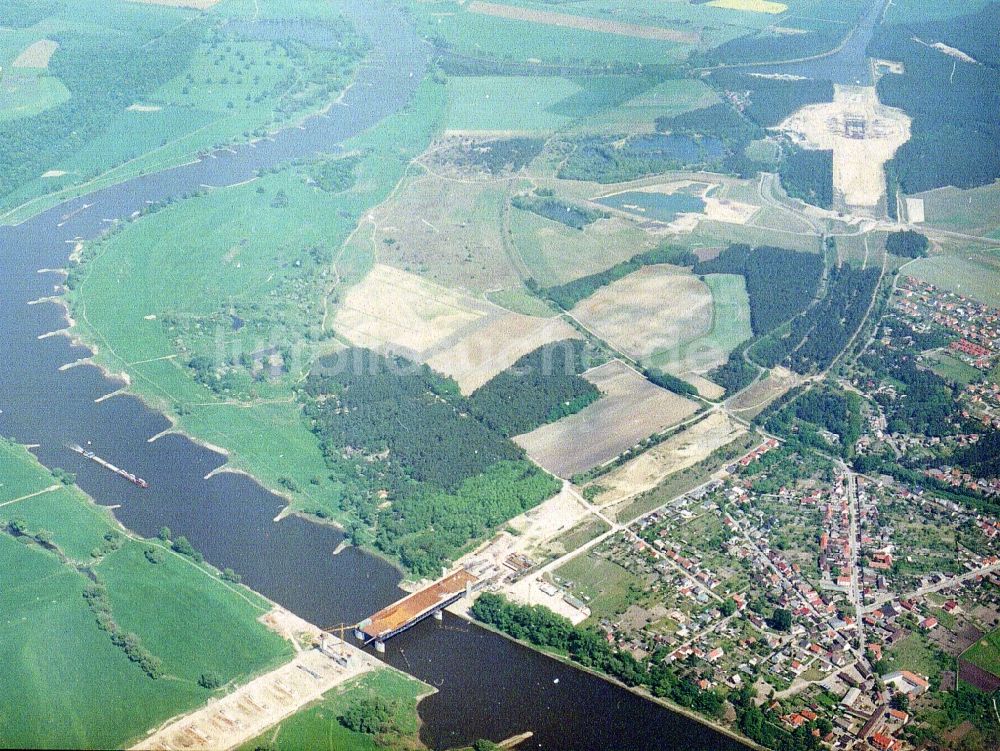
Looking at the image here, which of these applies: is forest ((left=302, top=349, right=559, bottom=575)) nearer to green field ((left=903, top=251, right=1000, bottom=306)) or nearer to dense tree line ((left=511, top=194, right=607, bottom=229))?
dense tree line ((left=511, top=194, right=607, bottom=229))

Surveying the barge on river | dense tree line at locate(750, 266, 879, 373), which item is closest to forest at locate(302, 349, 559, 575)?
the barge on river

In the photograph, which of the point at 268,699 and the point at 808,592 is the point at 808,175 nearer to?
the point at 808,592

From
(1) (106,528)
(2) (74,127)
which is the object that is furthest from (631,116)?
(1) (106,528)

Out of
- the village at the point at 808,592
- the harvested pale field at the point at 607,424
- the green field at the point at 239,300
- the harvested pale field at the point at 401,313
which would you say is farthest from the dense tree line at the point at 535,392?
the village at the point at 808,592

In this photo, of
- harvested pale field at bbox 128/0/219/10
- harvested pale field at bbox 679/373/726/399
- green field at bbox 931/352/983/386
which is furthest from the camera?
harvested pale field at bbox 128/0/219/10

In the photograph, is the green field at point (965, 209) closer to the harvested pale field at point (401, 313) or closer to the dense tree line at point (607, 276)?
the dense tree line at point (607, 276)

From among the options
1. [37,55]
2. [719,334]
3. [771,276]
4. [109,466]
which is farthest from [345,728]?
[37,55]
